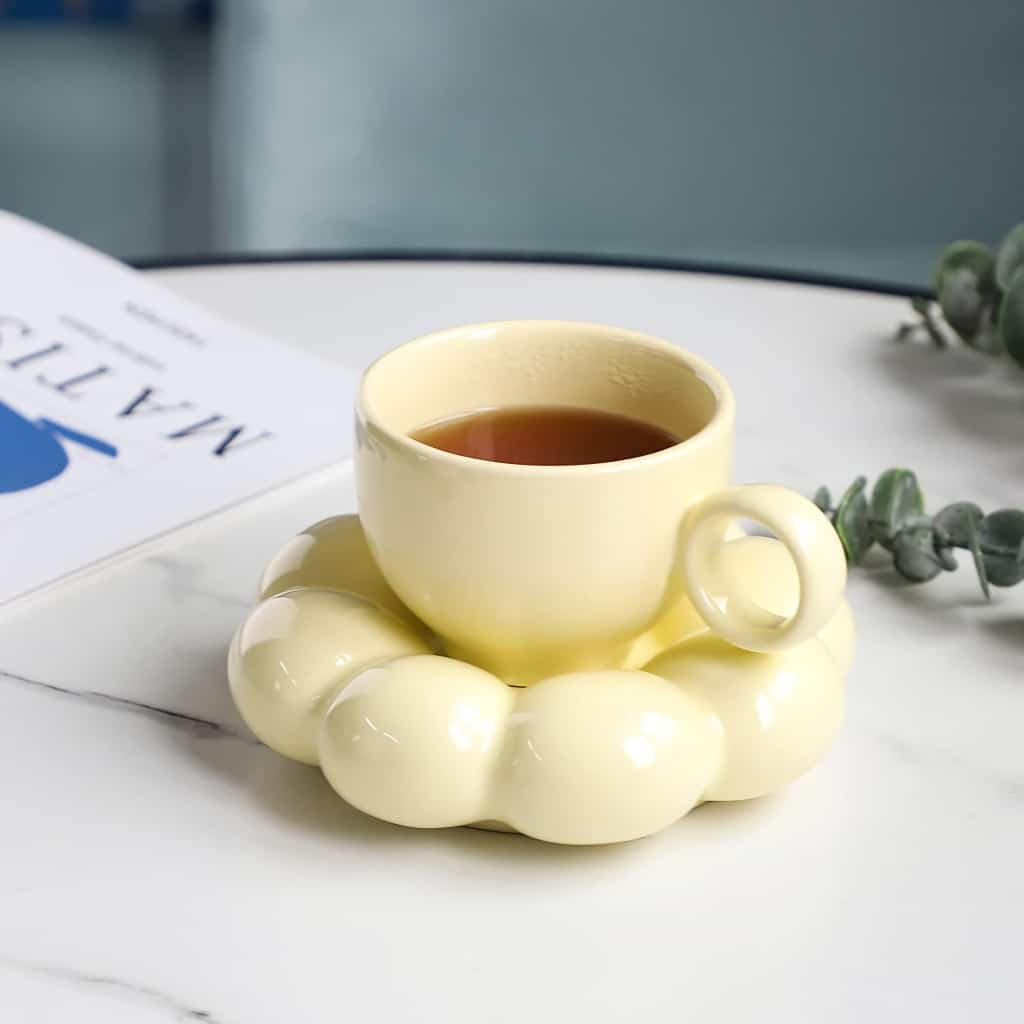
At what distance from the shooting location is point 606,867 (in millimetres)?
376

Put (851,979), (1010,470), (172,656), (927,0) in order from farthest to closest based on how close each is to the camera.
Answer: (927,0)
(1010,470)
(172,656)
(851,979)

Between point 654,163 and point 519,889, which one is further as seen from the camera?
point 654,163

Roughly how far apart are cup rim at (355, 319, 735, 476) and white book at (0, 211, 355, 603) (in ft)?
0.56

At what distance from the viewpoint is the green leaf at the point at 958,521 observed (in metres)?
A: 0.51

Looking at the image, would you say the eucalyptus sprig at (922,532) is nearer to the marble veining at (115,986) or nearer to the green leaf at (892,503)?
the green leaf at (892,503)

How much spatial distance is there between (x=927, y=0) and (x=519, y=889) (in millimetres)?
1343

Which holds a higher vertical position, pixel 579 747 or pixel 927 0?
pixel 927 0

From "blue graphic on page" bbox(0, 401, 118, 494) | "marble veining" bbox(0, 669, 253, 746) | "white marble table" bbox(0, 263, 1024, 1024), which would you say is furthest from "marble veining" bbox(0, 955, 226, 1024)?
"blue graphic on page" bbox(0, 401, 118, 494)

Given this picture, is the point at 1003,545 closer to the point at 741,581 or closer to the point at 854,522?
the point at 854,522

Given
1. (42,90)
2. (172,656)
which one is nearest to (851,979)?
(172,656)

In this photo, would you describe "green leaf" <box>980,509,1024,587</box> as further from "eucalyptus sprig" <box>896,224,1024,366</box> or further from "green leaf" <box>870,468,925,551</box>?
"eucalyptus sprig" <box>896,224,1024,366</box>

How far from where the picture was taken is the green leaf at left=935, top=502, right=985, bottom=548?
1.68 ft

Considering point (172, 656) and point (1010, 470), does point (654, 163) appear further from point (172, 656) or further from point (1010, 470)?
point (172, 656)

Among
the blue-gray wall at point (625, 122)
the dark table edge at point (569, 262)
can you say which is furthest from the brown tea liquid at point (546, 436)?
the blue-gray wall at point (625, 122)
